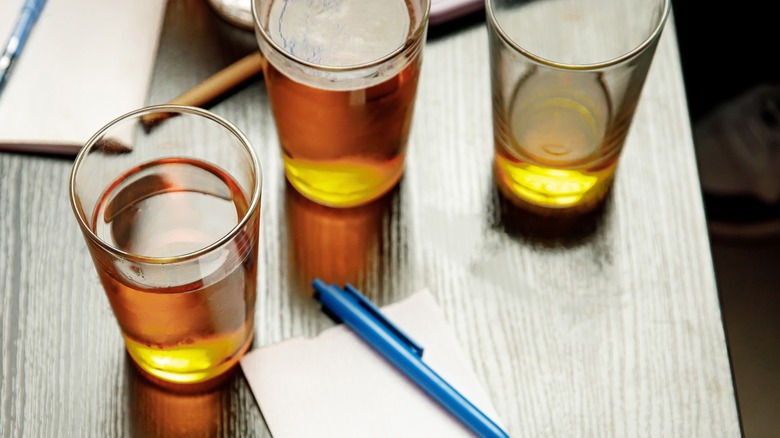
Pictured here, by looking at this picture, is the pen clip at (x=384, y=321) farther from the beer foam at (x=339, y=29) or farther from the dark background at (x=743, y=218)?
the dark background at (x=743, y=218)

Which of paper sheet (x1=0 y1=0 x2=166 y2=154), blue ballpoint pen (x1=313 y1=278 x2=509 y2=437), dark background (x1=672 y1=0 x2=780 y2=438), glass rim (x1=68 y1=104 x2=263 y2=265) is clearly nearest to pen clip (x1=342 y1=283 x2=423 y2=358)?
blue ballpoint pen (x1=313 y1=278 x2=509 y2=437)

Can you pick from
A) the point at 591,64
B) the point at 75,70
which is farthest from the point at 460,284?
the point at 75,70

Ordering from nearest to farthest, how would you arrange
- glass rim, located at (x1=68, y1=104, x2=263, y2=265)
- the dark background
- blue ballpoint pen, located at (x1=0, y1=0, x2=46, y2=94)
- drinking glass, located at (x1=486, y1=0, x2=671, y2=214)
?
glass rim, located at (x1=68, y1=104, x2=263, y2=265)
drinking glass, located at (x1=486, y1=0, x2=671, y2=214)
blue ballpoint pen, located at (x1=0, y1=0, x2=46, y2=94)
the dark background

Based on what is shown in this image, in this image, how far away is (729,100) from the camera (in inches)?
47.7

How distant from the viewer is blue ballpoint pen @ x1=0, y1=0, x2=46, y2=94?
687mm

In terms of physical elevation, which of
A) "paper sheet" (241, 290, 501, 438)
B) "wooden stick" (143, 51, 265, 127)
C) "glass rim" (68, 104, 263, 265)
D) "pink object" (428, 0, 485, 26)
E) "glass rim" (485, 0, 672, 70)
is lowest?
"paper sheet" (241, 290, 501, 438)

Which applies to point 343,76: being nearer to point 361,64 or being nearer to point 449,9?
point 361,64

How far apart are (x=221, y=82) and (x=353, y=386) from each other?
9.2 inches

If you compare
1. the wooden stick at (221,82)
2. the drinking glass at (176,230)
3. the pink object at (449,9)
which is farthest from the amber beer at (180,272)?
the pink object at (449,9)

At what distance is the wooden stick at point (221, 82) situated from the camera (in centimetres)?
67

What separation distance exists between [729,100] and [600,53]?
0.60m

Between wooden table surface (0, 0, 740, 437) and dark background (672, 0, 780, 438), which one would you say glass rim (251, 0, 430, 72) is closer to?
wooden table surface (0, 0, 740, 437)


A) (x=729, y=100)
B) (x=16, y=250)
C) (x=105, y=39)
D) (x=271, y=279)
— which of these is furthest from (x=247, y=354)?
(x=729, y=100)

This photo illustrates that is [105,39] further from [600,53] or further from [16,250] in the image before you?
[600,53]
